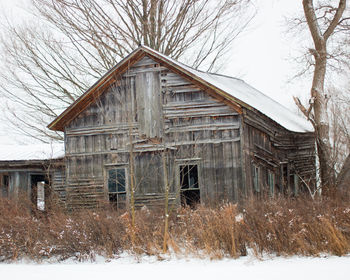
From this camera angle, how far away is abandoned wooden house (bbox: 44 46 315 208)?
46.0 ft

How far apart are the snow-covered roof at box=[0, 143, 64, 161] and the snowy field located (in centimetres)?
870

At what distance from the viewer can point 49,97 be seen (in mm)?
24703

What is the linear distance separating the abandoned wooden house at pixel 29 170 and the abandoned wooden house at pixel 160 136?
185 centimetres

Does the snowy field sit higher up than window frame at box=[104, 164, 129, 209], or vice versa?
window frame at box=[104, 164, 129, 209]

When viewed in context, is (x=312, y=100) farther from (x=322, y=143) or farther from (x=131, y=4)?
(x=131, y=4)

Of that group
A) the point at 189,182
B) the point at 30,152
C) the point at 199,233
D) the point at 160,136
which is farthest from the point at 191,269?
the point at 30,152

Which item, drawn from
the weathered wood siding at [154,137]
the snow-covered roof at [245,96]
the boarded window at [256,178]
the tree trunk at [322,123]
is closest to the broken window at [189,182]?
the weathered wood siding at [154,137]

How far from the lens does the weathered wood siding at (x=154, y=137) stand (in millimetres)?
14102

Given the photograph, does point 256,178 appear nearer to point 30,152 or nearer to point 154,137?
point 154,137

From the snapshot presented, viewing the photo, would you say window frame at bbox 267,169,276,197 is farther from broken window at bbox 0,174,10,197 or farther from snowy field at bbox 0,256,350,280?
broken window at bbox 0,174,10,197

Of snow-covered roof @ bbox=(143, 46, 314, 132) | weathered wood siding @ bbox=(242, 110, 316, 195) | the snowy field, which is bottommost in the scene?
the snowy field

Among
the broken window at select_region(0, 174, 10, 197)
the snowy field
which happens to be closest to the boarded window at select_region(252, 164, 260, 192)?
the snowy field

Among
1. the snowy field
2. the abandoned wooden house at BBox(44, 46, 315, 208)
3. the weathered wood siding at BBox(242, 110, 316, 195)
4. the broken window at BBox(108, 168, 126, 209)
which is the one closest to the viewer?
the snowy field

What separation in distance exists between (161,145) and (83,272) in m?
6.35
